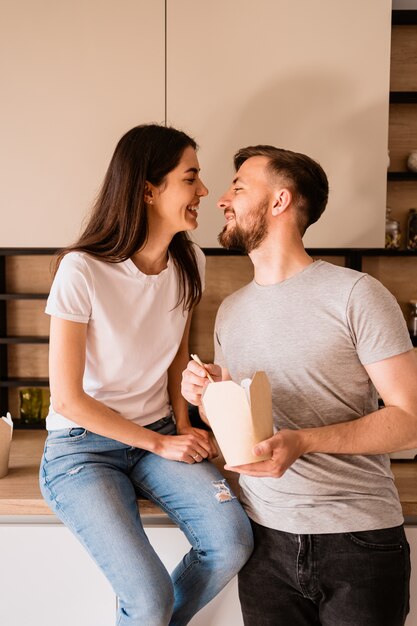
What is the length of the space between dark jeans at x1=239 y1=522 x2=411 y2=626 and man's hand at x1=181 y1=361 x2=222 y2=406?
34 cm

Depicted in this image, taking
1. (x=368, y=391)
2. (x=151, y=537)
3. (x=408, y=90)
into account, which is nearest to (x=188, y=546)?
(x=151, y=537)

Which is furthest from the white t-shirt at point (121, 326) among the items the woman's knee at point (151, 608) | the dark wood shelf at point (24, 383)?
the dark wood shelf at point (24, 383)

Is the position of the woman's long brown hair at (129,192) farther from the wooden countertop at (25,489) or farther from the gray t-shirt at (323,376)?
the wooden countertop at (25,489)

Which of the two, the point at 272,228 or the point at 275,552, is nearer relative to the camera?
the point at 275,552

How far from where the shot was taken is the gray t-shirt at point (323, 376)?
1357 mm

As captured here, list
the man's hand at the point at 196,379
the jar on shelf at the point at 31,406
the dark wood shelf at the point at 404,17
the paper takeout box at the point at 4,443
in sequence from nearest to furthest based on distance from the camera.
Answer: the man's hand at the point at 196,379
the paper takeout box at the point at 4,443
the dark wood shelf at the point at 404,17
the jar on shelf at the point at 31,406

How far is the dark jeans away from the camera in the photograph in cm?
133

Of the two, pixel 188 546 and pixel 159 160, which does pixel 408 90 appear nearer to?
pixel 159 160

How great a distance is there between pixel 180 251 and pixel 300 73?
27.3 inches

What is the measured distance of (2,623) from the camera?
5.65 ft

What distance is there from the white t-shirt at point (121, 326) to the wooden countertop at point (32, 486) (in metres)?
0.22

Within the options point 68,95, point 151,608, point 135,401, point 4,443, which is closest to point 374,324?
point 135,401

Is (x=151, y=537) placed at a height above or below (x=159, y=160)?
below

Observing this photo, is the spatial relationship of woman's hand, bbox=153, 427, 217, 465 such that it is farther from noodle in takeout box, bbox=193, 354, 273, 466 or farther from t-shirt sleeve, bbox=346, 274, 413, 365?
t-shirt sleeve, bbox=346, 274, 413, 365
